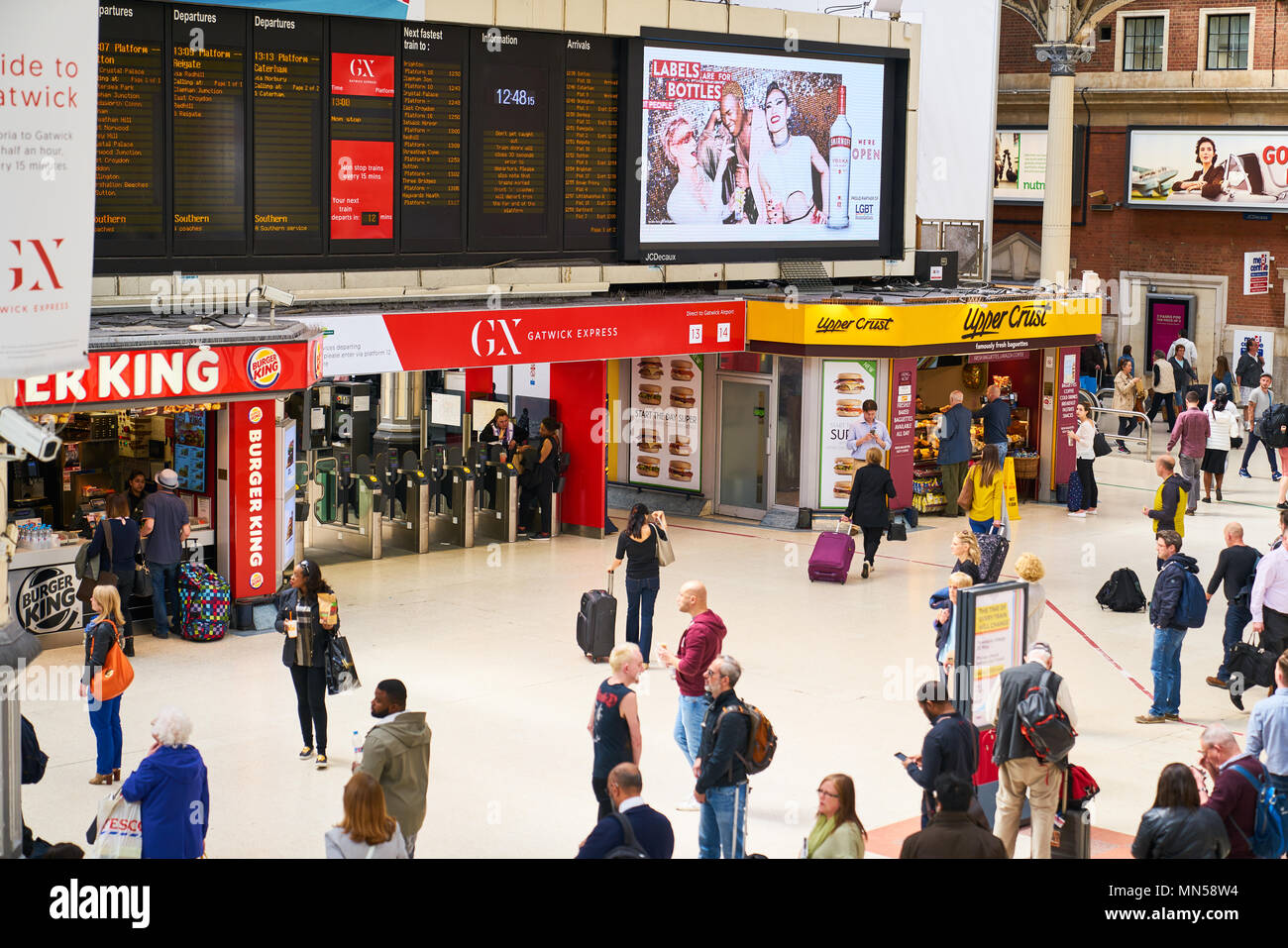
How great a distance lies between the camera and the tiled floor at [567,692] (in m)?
11.1

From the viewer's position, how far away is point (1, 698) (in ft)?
28.9

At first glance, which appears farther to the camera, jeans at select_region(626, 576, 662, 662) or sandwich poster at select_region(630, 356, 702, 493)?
sandwich poster at select_region(630, 356, 702, 493)

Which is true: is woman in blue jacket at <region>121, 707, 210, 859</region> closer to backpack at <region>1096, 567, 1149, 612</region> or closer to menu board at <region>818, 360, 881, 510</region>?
backpack at <region>1096, 567, 1149, 612</region>

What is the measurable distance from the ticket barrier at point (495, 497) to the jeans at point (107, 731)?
9391 mm

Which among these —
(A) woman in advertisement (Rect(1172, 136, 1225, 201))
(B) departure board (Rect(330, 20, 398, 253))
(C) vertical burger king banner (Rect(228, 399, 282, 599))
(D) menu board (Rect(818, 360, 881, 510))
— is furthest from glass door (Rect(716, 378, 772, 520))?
(A) woman in advertisement (Rect(1172, 136, 1225, 201))

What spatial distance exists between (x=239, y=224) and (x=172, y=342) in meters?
3.03

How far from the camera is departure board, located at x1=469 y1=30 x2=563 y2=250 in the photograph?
19.4 meters

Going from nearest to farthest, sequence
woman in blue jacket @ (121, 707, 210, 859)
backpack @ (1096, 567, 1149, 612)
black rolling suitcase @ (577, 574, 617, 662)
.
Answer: woman in blue jacket @ (121, 707, 210, 859) → black rolling suitcase @ (577, 574, 617, 662) → backpack @ (1096, 567, 1149, 612)

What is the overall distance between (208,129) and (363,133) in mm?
1879

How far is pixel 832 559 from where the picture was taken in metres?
18.5

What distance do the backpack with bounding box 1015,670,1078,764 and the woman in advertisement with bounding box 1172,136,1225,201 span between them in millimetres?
29149

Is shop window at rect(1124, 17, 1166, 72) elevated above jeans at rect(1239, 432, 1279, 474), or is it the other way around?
shop window at rect(1124, 17, 1166, 72)

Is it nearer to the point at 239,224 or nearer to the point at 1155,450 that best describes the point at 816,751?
the point at 239,224

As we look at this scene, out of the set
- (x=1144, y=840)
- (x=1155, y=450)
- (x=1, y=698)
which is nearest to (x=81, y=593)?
(x=1, y=698)
